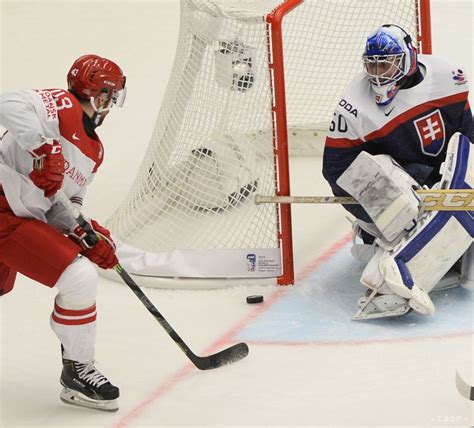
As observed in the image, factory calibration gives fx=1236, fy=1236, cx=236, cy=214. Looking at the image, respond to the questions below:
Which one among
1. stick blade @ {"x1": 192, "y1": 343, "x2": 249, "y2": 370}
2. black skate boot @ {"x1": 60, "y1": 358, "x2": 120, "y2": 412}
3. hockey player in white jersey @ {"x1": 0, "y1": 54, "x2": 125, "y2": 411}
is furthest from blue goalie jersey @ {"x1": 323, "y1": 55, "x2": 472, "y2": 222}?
black skate boot @ {"x1": 60, "y1": 358, "x2": 120, "y2": 412}

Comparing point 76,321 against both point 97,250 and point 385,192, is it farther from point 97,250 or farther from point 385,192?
point 385,192

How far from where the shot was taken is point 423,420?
11.7 ft

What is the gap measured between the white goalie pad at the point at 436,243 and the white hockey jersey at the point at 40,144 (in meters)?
1.18

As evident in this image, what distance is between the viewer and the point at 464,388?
3.47 metres

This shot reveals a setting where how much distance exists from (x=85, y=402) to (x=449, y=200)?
1459 mm

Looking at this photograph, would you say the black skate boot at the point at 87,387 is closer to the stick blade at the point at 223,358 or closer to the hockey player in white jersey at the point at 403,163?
the stick blade at the point at 223,358

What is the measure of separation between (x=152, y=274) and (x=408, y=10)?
1.60 metres

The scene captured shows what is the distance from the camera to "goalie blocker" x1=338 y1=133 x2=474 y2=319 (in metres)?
4.34

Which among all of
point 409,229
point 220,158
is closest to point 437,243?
point 409,229

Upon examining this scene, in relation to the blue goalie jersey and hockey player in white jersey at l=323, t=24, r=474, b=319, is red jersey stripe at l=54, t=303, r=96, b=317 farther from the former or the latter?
the blue goalie jersey

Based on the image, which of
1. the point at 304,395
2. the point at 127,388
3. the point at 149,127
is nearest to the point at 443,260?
the point at 304,395

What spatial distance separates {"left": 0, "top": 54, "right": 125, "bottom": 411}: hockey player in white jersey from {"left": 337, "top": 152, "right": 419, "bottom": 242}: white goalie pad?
1.04 meters

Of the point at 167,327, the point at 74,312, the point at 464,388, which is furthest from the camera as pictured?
the point at 167,327

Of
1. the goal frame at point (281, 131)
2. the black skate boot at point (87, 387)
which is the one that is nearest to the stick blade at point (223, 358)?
the black skate boot at point (87, 387)
